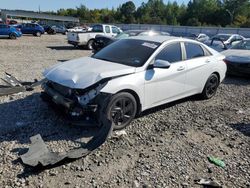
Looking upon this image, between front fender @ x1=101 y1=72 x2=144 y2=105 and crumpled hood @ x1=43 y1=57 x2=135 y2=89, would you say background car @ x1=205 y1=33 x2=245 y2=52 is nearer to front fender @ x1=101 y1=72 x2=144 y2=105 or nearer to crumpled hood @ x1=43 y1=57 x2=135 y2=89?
front fender @ x1=101 y1=72 x2=144 y2=105

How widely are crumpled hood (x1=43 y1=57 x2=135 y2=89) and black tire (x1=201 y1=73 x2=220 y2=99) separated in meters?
2.62

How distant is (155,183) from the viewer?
3.52m

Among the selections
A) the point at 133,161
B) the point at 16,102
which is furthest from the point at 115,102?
the point at 16,102

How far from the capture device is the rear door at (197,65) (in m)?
6.13

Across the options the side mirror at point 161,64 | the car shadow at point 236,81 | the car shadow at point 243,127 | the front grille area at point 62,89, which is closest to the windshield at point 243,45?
the car shadow at point 236,81

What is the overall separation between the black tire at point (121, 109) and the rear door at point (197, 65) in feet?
5.79

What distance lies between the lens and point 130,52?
560cm

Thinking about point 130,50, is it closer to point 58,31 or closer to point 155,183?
point 155,183

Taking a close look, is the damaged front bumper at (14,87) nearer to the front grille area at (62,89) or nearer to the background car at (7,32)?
the front grille area at (62,89)

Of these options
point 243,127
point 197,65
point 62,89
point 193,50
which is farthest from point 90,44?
point 243,127

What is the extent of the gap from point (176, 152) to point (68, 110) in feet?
6.12

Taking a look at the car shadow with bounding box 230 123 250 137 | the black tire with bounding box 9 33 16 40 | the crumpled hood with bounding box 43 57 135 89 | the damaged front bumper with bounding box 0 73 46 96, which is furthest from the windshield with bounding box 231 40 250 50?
the black tire with bounding box 9 33 16 40

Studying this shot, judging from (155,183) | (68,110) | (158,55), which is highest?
(158,55)

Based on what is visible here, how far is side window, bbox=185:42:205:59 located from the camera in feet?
20.3
